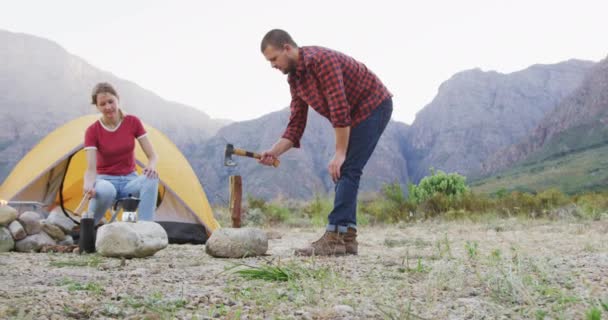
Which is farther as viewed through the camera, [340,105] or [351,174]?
[351,174]

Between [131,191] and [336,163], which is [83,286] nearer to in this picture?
[336,163]

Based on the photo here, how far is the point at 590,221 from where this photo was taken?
6840mm

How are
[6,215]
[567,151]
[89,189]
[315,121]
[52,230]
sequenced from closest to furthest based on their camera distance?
[89,189], [6,215], [52,230], [567,151], [315,121]

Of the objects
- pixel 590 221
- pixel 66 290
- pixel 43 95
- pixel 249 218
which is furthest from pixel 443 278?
pixel 43 95

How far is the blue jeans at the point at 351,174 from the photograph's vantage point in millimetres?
4000

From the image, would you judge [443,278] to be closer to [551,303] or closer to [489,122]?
[551,303]

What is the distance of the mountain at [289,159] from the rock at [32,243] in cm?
3657

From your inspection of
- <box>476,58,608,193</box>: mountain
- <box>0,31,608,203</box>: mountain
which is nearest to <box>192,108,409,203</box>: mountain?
<box>0,31,608,203</box>: mountain

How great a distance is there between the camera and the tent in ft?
19.3

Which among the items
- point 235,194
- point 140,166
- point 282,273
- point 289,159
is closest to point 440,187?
point 140,166

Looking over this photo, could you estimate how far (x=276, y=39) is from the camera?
12.4ft

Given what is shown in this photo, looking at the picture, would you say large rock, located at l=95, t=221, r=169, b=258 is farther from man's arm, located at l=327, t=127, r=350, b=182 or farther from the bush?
the bush

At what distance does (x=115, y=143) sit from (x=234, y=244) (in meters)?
1.59

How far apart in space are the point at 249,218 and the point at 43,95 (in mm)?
60269
